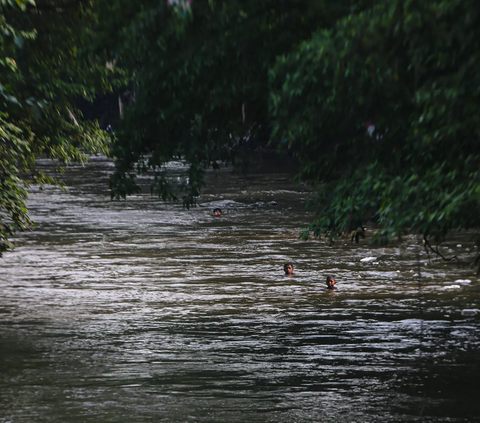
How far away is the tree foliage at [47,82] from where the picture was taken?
12359 mm

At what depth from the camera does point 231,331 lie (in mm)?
16672

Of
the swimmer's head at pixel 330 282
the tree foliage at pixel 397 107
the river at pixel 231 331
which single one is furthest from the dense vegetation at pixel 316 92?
the swimmer's head at pixel 330 282

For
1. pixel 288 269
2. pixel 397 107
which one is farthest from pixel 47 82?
pixel 288 269

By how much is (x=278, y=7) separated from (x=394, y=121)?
1.91m

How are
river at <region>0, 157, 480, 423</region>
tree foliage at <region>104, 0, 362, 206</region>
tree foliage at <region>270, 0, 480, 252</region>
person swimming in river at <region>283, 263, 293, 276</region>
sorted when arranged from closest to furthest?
tree foliage at <region>270, 0, 480, 252</region>
tree foliage at <region>104, 0, 362, 206</region>
river at <region>0, 157, 480, 423</region>
person swimming in river at <region>283, 263, 293, 276</region>

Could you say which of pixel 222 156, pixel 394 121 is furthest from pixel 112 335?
pixel 394 121

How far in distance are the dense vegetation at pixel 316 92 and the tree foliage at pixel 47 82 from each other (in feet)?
0.14

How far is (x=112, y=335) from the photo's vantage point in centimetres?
1648

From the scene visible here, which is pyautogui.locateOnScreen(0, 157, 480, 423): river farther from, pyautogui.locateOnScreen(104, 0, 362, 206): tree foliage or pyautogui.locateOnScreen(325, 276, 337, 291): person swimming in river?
pyautogui.locateOnScreen(104, 0, 362, 206): tree foliage

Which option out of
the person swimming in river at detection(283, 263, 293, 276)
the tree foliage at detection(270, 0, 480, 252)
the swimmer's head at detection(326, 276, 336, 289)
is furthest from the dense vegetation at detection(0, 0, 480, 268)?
the person swimming in river at detection(283, 263, 293, 276)

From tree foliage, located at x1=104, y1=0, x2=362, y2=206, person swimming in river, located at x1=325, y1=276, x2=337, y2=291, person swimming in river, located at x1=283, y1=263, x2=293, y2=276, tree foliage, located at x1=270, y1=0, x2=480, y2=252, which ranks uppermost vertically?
person swimming in river, located at x1=283, y1=263, x2=293, y2=276

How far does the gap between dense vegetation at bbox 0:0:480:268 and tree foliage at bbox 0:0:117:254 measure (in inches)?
1.7

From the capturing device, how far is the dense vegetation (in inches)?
335

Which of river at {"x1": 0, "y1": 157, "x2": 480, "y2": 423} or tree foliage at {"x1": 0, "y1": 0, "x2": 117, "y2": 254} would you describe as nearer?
tree foliage at {"x1": 0, "y1": 0, "x2": 117, "y2": 254}
